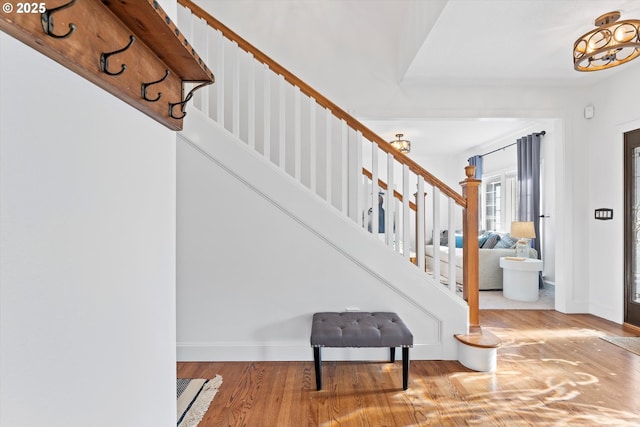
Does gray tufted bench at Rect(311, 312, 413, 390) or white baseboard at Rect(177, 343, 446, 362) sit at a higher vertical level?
gray tufted bench at Rect(311, 312, 413, 390)

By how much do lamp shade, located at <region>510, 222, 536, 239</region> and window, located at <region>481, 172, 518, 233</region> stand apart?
1719mm

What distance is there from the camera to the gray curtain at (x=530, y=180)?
569cm

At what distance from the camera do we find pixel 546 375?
2395 millimetres

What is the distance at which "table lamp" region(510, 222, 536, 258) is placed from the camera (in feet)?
15.8

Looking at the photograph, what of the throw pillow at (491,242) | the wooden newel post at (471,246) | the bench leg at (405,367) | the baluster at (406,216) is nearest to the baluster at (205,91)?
the baluster at (406,216)

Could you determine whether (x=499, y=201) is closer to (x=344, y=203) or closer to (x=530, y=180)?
(x=530, y=180)

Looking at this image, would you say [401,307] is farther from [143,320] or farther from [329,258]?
[143,320]

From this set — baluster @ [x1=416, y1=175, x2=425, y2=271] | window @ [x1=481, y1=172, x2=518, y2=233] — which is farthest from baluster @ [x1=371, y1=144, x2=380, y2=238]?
window @ [x1=481, y1=172, x2=518, y2=233]

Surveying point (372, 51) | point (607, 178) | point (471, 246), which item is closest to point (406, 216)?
point (471, 246)

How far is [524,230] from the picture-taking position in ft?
15.9

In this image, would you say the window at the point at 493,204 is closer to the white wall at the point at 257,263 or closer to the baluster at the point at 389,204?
the baluster at the point at 389,204

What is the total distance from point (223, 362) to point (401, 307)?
142cm

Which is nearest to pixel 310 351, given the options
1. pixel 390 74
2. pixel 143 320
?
pixel 143 320

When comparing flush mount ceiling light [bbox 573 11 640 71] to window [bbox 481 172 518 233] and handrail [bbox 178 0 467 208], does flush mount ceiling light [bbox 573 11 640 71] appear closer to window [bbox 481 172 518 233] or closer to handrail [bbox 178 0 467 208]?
handrail [bbox 178 0 467 208]
